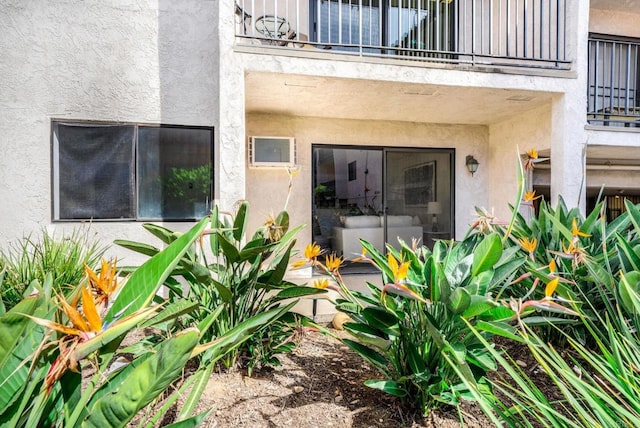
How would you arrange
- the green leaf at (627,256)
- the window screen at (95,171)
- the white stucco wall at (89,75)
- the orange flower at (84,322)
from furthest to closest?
the window screen at (95,171)
the white stucco wall at (89,75)
the green leaf at (627,256)
the orange flower at (84,322)

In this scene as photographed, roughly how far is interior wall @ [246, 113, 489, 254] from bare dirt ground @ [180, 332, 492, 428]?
3.64 meters

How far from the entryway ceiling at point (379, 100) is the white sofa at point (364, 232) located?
6.08ft

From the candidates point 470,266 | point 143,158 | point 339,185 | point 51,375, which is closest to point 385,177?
point 339,185

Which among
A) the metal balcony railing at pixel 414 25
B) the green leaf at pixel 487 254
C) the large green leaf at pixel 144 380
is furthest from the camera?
the metal balcony railing at pixel 414 25

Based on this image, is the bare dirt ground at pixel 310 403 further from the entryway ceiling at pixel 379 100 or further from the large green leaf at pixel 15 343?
the entryway ceiling at pixel 379 100

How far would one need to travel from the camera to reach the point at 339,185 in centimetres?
649

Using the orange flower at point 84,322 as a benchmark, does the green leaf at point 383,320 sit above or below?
below

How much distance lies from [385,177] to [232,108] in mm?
3403

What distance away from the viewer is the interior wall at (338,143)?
598 cm

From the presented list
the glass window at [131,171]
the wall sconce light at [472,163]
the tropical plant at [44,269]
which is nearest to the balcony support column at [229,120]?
the glass window at [131,171]

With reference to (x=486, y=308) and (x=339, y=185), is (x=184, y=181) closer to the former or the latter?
(x=339, y=185)

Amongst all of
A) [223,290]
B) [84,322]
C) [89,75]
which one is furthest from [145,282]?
[89,75]

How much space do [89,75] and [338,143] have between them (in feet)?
12.4

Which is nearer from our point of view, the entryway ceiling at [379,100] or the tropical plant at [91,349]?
the tropical plant at [91,349]
